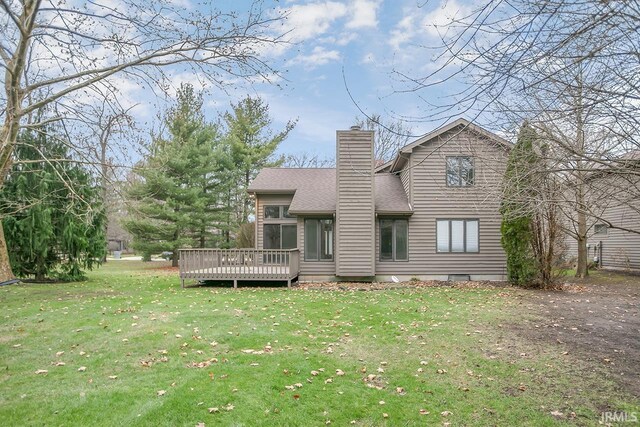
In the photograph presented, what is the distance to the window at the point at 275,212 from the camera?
55.4 feet

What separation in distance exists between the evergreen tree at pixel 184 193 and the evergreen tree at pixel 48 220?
8265 mm

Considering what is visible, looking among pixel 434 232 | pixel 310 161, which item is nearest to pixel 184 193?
pixel 310 161

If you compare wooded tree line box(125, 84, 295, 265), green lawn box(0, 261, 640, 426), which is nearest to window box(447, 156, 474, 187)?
green lawn box(0, 261, 640, 426)

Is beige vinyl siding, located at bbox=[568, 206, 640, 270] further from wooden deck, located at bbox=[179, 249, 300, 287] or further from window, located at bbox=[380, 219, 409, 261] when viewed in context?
wooden deck, located at bbox=[179, 249, 300, 287]

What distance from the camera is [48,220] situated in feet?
44.7

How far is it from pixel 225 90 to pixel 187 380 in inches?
210

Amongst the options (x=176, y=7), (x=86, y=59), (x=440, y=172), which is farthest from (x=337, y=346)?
(x=440, y=172)

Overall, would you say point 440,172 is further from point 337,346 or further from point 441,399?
point 441,399

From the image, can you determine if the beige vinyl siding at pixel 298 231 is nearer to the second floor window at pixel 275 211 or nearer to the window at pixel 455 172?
the second floor window at pixel 275 211

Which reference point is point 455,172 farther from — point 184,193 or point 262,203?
point 184,193

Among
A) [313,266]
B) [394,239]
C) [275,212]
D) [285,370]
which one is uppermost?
[275,212]

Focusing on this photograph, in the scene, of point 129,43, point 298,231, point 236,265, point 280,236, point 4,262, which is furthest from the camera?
point 280,236

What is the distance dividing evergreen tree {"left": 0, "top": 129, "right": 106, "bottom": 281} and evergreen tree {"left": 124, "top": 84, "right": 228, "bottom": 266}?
826 centimetres

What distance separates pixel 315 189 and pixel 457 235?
6.07m
